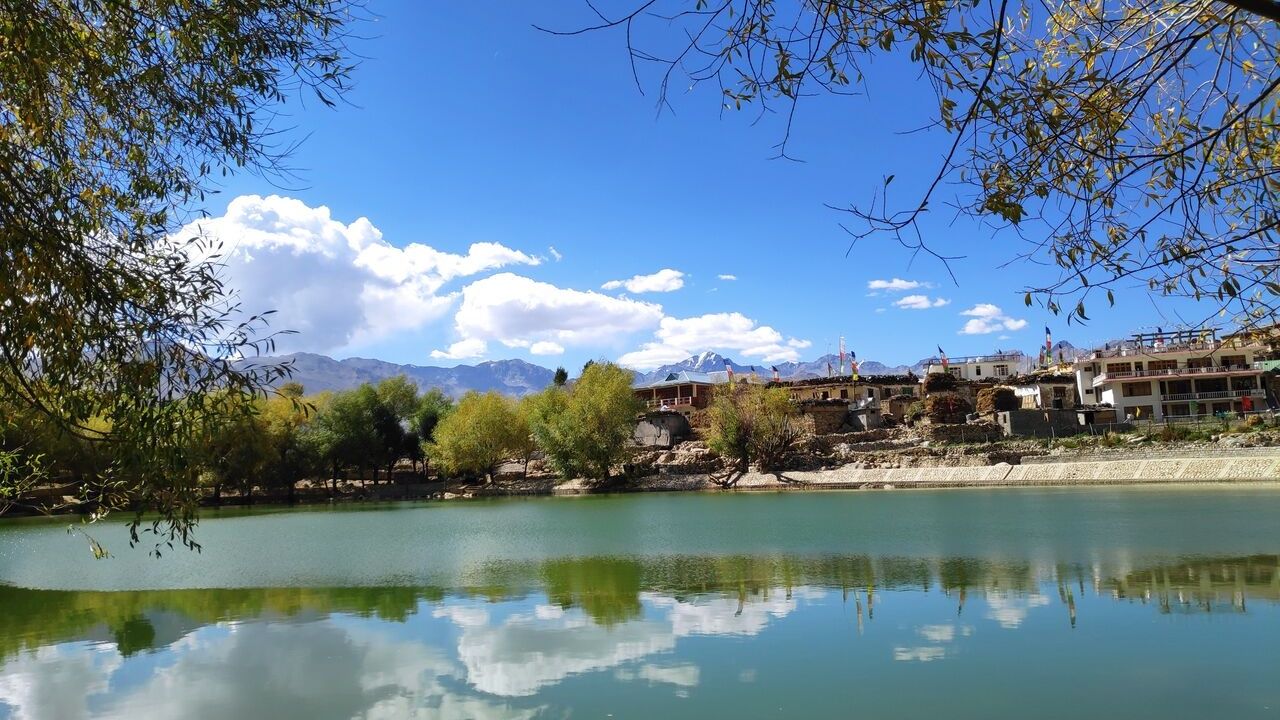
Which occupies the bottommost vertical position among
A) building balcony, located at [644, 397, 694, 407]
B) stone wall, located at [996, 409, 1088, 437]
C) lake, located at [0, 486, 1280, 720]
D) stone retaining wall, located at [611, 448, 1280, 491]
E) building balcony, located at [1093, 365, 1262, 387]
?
stone retaining wall, located at [611, 448, 1280, 491]

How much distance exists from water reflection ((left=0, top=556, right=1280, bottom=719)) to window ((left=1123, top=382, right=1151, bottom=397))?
50.1 meters

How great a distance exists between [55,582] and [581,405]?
37077 millimetres

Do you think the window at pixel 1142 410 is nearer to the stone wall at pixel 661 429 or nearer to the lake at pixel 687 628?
the stone wall at pixel 661 429

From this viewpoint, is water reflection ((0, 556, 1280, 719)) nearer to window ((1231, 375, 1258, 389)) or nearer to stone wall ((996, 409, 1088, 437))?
stone wall ((996, 409, 1088, 437))

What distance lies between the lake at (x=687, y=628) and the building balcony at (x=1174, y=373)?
39.5m

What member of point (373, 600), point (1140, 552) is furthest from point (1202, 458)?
point (373, 600)

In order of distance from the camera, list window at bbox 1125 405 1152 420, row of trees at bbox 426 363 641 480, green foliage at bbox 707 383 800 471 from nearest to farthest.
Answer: green foliage at bbox 707 383 800 471, row of trees at bbox 426 363 641 480, window at bbox 1125 405 1152 420

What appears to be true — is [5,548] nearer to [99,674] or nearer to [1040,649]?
[99,674]

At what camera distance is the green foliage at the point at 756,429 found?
51188 millimetres

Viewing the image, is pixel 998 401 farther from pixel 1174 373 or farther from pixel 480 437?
pixel 480 437

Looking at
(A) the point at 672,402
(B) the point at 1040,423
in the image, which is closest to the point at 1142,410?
(B) the point at 1040,423

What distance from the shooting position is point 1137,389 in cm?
5684

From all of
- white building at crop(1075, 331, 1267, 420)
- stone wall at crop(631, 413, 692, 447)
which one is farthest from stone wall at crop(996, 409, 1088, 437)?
stone wall at crop(631, 413, 692, 447)

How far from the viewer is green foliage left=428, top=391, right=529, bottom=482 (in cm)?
5619
